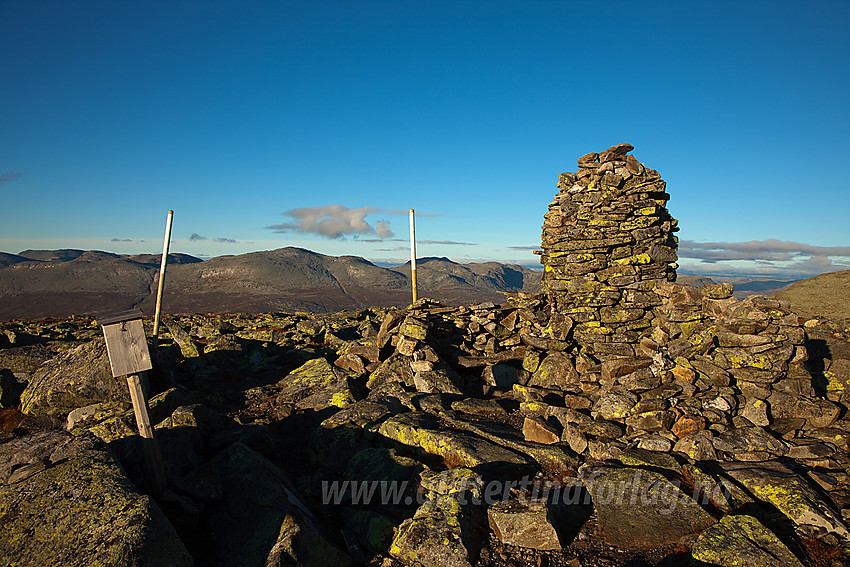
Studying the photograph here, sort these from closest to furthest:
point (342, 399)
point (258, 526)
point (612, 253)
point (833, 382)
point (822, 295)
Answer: point (258, 526)
point (833, 382)
point (342, 399)
point (612, 253)
point (822, 295)

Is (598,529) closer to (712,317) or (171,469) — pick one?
(171,469)

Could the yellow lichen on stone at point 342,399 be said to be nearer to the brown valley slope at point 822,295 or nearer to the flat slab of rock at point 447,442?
the flat slab of rock at point 447,442

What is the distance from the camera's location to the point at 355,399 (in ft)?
47.0

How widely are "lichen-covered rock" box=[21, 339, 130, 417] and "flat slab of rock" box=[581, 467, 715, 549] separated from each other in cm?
1329

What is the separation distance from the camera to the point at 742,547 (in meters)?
6.46

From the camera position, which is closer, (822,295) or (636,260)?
(636,260)

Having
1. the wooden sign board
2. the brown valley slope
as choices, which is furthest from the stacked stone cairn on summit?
the brown valley slope

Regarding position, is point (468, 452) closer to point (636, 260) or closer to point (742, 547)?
point (742, 547)

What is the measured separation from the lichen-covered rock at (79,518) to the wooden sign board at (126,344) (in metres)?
1.46

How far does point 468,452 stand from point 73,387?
11.8 meters

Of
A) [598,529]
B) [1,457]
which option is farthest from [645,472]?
[1,457]

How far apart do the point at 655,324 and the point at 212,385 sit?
16694 millimetres

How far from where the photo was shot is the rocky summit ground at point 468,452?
21.1 feet

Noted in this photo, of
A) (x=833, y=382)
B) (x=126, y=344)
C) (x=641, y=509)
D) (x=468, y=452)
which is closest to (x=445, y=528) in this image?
(x=468, y=452)
